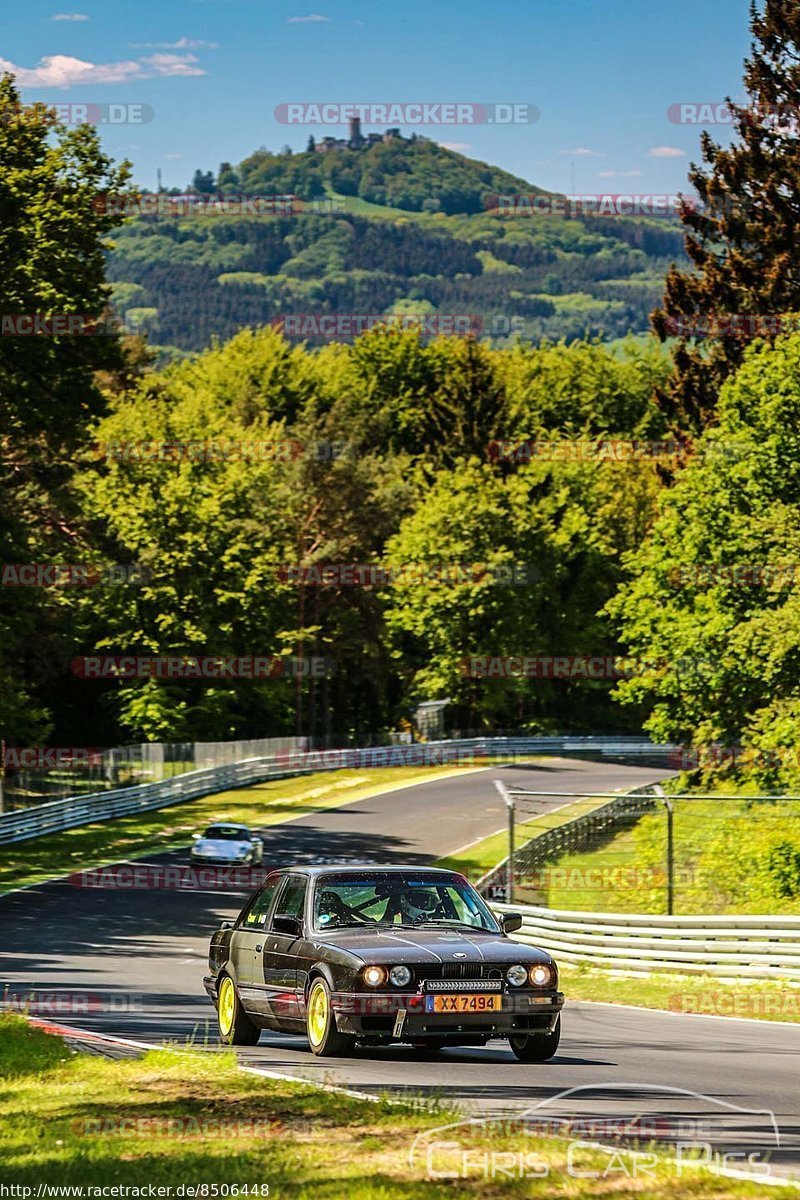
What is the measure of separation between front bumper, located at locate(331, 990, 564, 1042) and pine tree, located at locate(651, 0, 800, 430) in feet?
147

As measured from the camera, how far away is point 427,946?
1222 cm

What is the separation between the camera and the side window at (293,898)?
13383 mm

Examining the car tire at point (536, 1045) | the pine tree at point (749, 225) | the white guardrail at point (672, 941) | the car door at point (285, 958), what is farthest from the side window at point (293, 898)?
the pine tree at point (749, 225)

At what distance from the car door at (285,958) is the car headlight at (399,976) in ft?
4.12

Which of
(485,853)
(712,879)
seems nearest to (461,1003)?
(712,879)

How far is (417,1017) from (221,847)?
31.5m

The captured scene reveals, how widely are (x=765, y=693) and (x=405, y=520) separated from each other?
4686cm

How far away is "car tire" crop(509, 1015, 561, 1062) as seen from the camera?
12.5m

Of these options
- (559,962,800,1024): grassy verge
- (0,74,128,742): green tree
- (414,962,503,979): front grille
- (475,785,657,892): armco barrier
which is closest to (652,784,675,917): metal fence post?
(559,962,800,1024): grassy verge

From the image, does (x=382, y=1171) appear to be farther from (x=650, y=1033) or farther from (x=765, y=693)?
(x=765, y=693)

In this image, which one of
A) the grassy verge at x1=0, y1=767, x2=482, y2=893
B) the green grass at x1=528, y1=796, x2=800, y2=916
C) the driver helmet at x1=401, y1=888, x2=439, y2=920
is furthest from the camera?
the grassy verge at x1=0, y1=767, x2=482, y2=893

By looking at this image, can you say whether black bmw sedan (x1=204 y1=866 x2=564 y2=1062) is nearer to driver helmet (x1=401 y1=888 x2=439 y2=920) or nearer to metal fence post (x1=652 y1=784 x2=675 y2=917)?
driver helmet (x1=401 y1=888 x2=439 y2=920)

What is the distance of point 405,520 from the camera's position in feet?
290

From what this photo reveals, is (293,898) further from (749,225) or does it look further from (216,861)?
(749,225)
